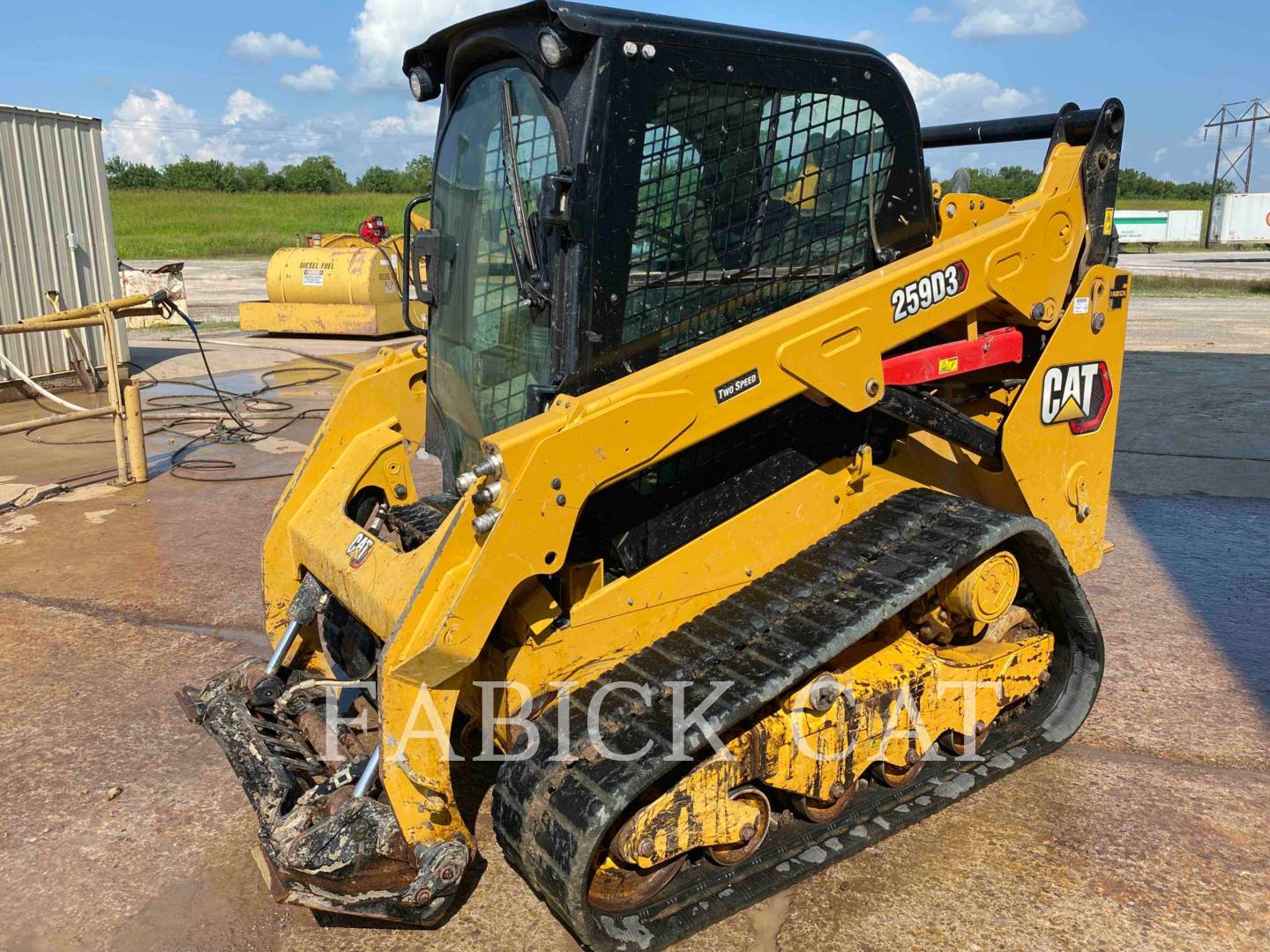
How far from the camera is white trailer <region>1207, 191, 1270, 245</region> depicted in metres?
36.1

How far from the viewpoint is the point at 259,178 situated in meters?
63.2

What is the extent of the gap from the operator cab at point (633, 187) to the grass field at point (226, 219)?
33.8 meters

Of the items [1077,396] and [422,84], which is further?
[1077,396]

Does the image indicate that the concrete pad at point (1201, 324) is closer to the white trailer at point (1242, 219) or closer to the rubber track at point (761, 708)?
the rubber track at point (761, 708)

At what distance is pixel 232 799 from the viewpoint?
3.54m

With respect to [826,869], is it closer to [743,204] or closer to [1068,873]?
[1068,873]

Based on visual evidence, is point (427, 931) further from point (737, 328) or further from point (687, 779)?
point (737, 328)

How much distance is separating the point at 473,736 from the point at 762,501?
132cm

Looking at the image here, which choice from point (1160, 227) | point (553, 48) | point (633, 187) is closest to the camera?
point (553, 48)

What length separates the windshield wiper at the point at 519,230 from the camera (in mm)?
2844

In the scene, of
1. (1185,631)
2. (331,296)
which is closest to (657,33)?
(1185,631)

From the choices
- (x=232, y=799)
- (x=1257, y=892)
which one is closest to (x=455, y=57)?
(x=232, y=799)

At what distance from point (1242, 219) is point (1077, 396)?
39563 mm

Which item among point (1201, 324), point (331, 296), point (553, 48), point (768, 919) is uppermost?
point (553, 48)
